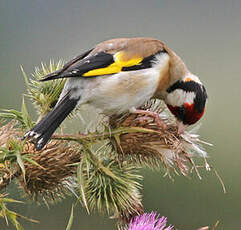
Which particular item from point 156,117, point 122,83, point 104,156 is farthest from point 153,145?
point 122,83

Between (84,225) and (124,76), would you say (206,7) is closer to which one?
(84,225)

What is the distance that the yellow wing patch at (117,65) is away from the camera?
2.97 m

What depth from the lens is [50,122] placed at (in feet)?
9.04

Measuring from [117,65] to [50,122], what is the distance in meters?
0.51

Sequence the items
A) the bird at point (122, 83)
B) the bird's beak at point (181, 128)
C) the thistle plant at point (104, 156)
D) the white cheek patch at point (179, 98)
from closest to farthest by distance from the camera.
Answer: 1. the thistle plant at point (104, 156)
2. the bird at point (122, 83)
3. the bird's beak at point (181, 128)
4. the white cheek patch at point (179, 98)

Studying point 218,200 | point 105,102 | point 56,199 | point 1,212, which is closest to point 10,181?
point 1,212

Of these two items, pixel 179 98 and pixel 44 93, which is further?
pixel 179 98

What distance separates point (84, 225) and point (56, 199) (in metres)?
3.22

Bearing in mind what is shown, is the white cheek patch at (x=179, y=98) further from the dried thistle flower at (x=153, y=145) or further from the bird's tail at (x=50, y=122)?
the bird's tail at (x=50, y=122)

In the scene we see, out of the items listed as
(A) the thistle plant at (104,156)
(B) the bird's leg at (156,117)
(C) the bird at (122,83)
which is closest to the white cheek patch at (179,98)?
(C) the bird at (122,83)

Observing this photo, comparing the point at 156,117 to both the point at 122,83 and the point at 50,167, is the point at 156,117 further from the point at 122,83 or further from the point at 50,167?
the point at 50,167

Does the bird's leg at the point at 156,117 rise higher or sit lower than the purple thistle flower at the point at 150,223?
higher

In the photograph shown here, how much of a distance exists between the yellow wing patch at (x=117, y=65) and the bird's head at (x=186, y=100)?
13.3 inches

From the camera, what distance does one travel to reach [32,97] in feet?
10.1
